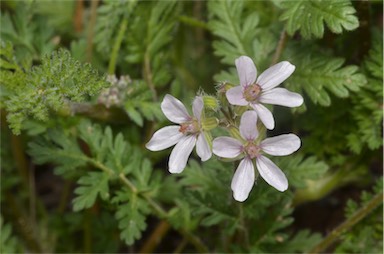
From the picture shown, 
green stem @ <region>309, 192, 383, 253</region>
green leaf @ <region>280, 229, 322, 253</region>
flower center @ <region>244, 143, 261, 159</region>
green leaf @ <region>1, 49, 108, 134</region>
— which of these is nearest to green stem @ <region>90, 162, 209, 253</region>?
green leaf @ <region>280, 229, 322, 253</region>

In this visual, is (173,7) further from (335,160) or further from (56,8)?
(335,160)

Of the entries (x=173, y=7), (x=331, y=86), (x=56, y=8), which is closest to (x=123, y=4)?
(x=173, y=7)

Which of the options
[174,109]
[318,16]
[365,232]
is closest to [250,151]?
[174,109]

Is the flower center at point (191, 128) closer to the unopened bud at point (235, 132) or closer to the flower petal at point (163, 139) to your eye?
the flower petal at point (163, 139)

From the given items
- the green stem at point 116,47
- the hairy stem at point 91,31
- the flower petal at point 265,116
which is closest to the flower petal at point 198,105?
the flower petal at point 265,116

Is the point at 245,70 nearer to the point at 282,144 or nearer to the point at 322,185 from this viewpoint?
the point at 282,144

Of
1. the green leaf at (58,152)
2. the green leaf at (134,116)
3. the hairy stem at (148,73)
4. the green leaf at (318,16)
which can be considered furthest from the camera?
the hairy stem at (148,73)
